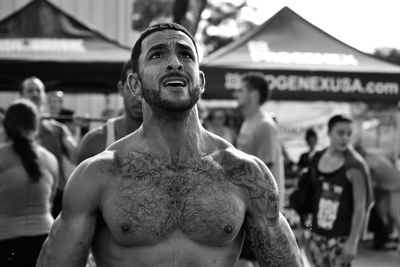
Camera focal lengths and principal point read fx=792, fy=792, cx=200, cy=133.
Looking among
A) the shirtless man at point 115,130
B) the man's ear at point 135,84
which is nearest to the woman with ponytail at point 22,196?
the shirtless man at point 115,130

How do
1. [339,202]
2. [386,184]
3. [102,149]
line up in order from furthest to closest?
[386,184], [339,202], [102,149]

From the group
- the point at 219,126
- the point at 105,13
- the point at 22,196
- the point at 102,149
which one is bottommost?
the point at 22,196

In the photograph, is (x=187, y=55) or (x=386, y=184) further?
(x=386, y=184)

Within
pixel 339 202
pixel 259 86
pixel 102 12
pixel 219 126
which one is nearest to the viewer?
pixel 339 202

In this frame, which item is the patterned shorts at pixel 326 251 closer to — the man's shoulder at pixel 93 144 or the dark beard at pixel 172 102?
the man's shoulder at pixel 93 144

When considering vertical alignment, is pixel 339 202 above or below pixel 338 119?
below

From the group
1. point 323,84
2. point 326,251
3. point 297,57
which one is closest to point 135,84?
point 326,251

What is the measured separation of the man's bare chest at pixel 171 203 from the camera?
8.50 ft

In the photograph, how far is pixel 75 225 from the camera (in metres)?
2.58

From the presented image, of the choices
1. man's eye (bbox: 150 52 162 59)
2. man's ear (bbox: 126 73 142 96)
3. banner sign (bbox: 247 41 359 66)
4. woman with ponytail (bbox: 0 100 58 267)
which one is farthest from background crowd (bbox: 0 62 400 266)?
banner sign (bbox: 247 41 359 66)

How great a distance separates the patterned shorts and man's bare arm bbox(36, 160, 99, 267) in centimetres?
370

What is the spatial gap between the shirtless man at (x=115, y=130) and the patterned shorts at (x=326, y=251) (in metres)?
2.29

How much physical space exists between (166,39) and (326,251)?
3666 millimetres

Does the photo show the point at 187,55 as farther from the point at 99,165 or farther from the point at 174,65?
the point at 99,165
